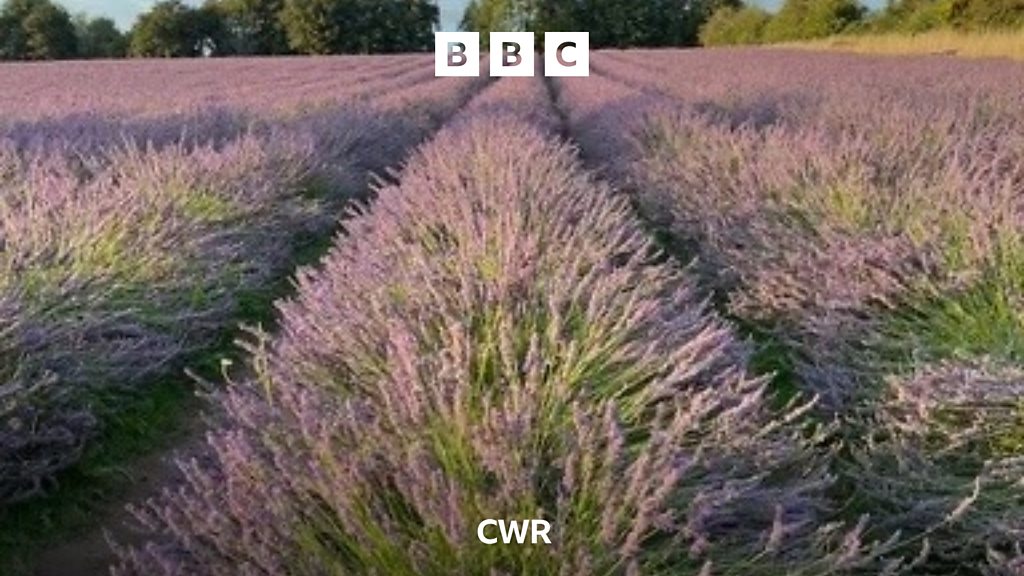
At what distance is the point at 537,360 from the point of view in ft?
8.91

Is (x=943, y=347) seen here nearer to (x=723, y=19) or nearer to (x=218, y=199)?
(x=218, y=199)

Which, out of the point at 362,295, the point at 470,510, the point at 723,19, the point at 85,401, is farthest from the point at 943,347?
the point at 723,19

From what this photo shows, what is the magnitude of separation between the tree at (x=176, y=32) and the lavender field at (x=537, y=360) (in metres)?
50.1

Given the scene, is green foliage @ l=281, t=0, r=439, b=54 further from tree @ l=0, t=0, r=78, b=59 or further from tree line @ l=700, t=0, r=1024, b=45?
tree line @ l=700, t=0, r=1024, b=45

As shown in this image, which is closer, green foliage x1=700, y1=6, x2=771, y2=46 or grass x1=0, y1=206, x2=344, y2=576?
grass x1=0, y1=206, x2=344, y2=576

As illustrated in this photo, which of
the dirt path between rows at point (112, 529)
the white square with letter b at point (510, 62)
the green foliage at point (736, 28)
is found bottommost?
the dirt path between rows at point (112, 529)

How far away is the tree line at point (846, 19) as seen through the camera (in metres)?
35.1

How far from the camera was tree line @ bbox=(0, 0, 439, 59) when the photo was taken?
55281mm

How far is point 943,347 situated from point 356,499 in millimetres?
2152

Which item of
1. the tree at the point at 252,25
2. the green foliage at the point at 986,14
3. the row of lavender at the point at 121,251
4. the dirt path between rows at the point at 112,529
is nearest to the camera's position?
the dirt path between rows at the point at 112,529

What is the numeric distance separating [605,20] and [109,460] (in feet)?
196

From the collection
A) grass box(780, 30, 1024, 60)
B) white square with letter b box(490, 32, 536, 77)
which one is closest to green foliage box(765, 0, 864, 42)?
grass box(780, 30, 1024, 60)

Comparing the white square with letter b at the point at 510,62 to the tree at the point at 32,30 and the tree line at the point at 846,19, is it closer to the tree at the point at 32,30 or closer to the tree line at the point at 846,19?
the tree line at the point at 846,19

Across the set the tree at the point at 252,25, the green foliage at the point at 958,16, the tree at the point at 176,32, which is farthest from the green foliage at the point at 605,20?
the green foliage at the point at 958,16
